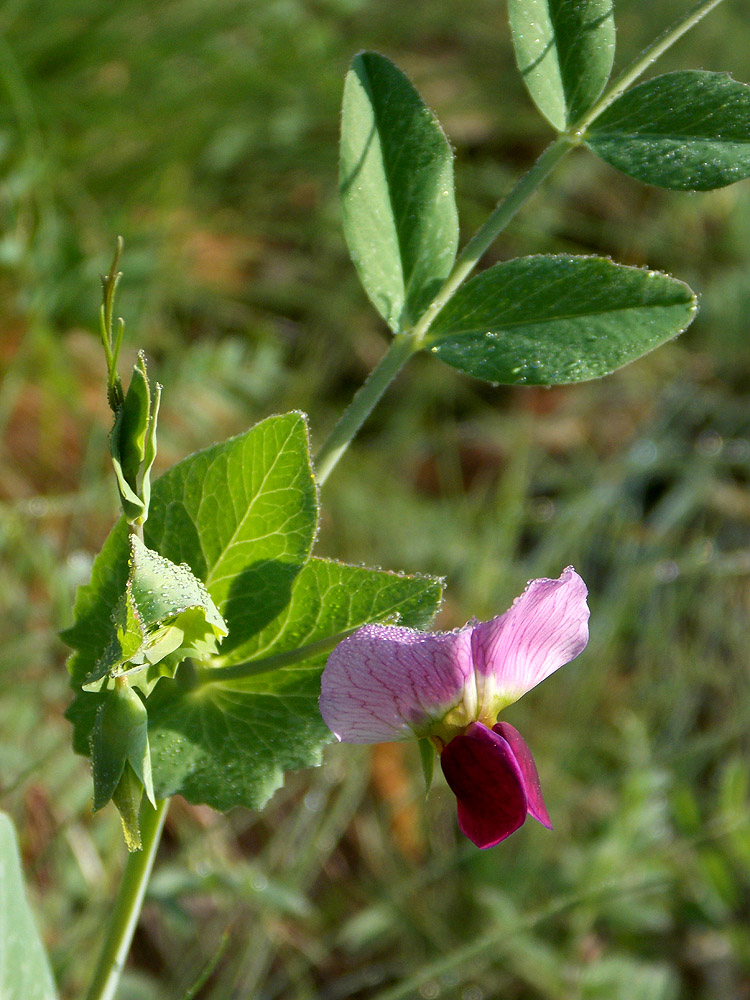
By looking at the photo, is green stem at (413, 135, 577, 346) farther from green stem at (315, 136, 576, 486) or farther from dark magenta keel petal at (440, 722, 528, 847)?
dark magenta keel petal at (440, 722, 528, 847)

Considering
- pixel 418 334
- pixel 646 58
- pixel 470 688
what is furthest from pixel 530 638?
pixel 646 58

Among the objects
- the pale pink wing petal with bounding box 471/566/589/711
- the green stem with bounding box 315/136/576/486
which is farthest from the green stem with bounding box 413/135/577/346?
the pale pink wing petal with bounding box 471/566/589/711

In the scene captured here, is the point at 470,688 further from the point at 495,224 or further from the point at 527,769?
the point at 495,224

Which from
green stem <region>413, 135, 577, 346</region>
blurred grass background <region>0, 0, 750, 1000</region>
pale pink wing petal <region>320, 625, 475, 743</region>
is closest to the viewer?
pale pink wing petal <region>320, 625, 475, 743</region>

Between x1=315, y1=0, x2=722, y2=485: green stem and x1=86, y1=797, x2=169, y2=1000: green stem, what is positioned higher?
x1=315, y1=0, x2=722, y2=485: green stem

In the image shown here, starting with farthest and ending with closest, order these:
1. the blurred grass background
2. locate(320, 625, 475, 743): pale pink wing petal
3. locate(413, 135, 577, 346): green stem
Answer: the blurred grass background < locate(413, 135, 577, 346): green stem < locate(320, 625, 475, 743): pale pink wing petal

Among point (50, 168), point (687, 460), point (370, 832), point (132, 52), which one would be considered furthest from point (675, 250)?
point (370, 832)

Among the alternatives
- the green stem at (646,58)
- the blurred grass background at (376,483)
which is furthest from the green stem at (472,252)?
the blurred grass background at (376,483)

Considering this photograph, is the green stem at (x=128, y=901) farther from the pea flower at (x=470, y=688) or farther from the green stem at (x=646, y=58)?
the green stem at (x=646, y=58)
